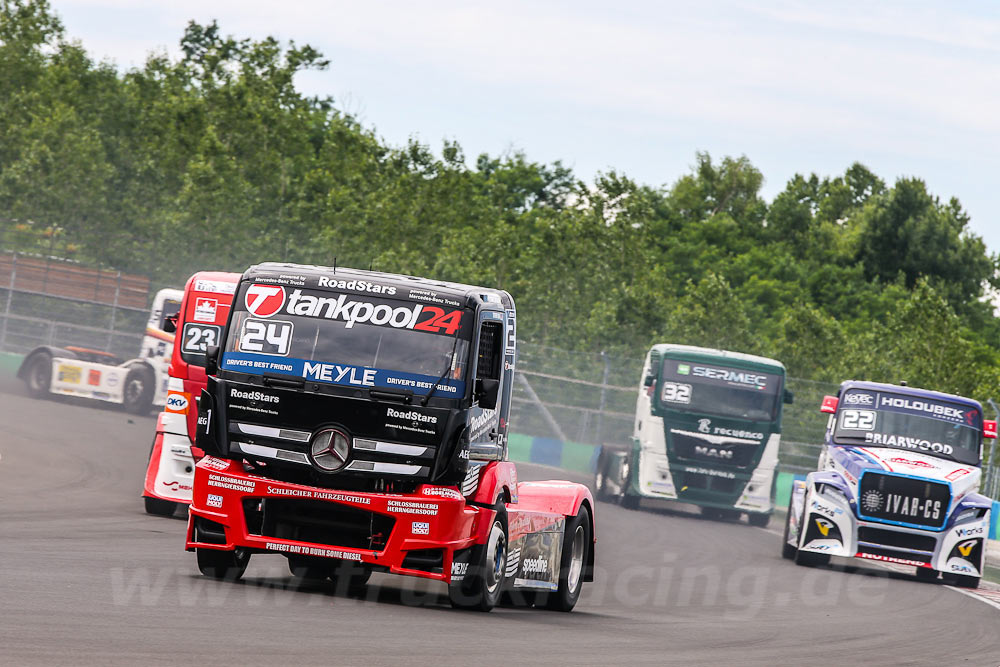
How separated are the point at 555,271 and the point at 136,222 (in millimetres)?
15232

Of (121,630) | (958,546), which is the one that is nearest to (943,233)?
(958,546)

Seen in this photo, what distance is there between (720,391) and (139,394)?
13.6m

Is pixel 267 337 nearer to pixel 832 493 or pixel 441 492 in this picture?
pixel 441 492

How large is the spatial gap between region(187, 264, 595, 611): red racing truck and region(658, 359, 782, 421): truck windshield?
58.5 feet

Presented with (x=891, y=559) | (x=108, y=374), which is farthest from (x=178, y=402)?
(x=108, y=374)

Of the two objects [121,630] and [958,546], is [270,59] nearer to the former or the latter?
[958,546]

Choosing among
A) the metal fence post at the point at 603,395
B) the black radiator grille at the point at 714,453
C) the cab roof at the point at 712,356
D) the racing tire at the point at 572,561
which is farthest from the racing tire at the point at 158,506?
the metal fence post at the point at 603,395

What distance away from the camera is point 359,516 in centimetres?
983

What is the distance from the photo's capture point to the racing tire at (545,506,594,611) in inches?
463

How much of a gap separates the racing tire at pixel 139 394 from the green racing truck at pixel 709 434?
38.0 ft

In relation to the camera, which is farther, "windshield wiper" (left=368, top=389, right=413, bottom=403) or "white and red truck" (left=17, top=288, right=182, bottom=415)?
"white and red truck" (left=17, top=288, right=182, bottom=415)

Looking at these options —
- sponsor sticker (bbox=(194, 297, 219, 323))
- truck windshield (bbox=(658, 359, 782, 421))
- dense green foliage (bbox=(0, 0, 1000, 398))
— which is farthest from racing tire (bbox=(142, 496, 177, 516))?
dense green foliage (bbox=(0, 0, 1000, 398))

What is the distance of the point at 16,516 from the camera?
1420cm

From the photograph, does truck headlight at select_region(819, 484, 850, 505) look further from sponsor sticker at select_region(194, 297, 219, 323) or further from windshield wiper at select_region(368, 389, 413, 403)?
windshield wiper at select_region(368, 389, 413, 403)
